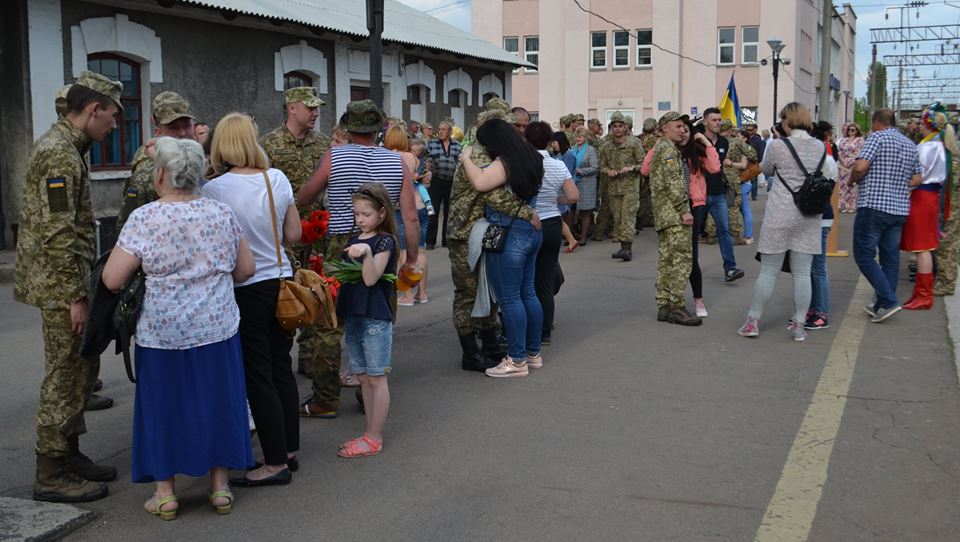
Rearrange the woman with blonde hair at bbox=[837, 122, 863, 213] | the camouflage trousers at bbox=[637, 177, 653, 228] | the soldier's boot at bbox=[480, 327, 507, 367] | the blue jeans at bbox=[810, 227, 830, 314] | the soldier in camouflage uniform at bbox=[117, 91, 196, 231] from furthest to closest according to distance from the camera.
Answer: the woman with blonde hair at bbox=[837, 122, 863, 213], the camouflage trousers at bbox=[637, 177, 653, 228], the blue jeans at bbox=[810, 227, 830, 314], the soldier's boot at bbox=[480, 327, 507, 367], the soldier in camouflage uniform at bbox=[117, 91, 196, 231]

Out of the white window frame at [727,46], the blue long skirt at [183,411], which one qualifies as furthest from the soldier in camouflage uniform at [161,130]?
the white window frame at [727,46]

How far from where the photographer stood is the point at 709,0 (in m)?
46.7

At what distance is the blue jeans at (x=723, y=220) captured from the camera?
1149cm

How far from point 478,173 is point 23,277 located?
307 cm

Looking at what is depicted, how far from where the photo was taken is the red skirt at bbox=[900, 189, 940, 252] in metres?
9.77

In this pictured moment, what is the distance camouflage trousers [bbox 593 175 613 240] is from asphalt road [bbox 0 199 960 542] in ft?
25.9

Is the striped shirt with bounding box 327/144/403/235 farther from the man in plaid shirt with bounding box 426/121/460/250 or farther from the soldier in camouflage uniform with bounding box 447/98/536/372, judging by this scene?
the man in plaid shirt with bounding box 426/121/460/250

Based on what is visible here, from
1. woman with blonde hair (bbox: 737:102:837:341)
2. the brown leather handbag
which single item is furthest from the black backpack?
the brown leather handbag

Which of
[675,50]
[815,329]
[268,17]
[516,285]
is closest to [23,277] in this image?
[516,285]

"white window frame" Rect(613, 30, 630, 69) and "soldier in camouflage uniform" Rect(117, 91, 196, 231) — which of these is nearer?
"soldier in camouflage uniform" Rect(117, 91, 196, 231)

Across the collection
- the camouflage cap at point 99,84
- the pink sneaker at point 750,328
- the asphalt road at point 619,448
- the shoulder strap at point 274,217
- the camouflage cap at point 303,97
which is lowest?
the asphalt road at point 619,448

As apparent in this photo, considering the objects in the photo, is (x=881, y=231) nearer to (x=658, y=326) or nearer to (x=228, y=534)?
(x=658, y=326)

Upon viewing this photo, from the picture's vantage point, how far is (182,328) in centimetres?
438

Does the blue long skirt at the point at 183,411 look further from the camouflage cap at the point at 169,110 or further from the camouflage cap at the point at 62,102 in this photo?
the camouflage cap at the point at 169,110
